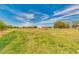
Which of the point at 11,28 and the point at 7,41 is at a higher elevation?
the point at 11,28

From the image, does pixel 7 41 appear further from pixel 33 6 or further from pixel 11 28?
pixel 33 6
